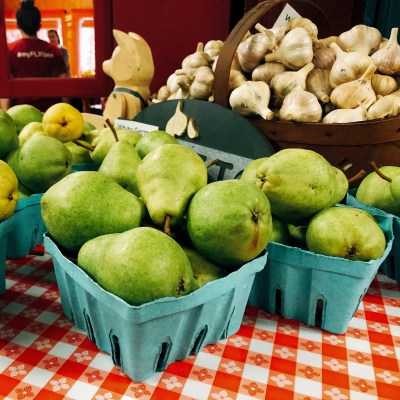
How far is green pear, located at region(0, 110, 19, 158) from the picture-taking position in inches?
38.8

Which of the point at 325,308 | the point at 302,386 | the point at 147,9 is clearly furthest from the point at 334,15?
the point at 302,386

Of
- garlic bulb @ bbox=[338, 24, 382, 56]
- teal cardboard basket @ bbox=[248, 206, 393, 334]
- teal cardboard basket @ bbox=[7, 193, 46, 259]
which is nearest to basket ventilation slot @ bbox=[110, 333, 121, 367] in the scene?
teal cardboard basket @ bbox=[248, 206, 393, 334]

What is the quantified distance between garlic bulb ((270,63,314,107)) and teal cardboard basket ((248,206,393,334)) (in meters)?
0.64

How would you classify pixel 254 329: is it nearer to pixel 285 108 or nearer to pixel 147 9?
→ pixel 285 108

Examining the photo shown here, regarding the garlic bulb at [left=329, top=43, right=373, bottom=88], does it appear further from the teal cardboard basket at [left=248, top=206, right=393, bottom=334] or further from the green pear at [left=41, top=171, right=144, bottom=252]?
the green pear at [left=41, top=171, right=144, bottom=252]

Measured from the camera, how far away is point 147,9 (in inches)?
100

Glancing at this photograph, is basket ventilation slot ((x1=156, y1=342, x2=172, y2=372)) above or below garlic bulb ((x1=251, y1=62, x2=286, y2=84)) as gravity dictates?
below

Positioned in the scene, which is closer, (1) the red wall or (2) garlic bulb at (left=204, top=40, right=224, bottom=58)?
(2) garlic bulb at (left=204, top=40, right=224, bottom=58)

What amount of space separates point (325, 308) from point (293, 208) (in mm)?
185

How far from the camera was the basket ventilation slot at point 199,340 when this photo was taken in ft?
2.24

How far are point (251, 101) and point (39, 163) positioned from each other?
617 mm

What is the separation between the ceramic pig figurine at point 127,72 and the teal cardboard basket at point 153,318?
1.08 metres

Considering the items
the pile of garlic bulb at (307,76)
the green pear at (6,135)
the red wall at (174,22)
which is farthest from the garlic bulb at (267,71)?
the red wall at (174,22)

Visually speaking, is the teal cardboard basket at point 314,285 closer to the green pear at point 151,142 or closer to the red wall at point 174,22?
the green pear at point 151,142
